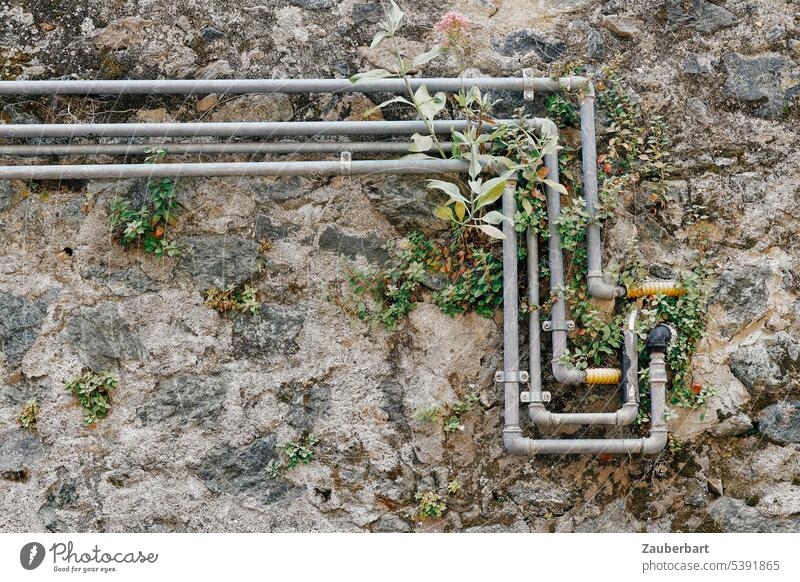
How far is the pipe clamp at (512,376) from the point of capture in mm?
3006

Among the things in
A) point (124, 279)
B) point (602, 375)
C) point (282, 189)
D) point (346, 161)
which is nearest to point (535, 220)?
point (602, 375)

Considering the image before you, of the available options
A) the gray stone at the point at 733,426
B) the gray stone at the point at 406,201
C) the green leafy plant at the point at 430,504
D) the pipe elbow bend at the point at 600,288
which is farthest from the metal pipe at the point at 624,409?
the gray stone at the point at 406,201

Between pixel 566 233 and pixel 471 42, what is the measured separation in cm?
85

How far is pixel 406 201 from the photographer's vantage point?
10.4 feet

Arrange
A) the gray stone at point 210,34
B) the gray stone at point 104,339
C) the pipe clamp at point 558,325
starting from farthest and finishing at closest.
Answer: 1. the gray stone at point 210,34
2. the gray stone at point 104,339
3. the pipe clamp at point 558,325

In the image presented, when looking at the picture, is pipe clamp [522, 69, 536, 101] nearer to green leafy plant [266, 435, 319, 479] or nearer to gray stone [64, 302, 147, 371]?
green leafy plant [266, 435, 319, 479]

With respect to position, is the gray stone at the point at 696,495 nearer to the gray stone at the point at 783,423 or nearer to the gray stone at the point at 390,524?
the gray stone at the point at 783,423

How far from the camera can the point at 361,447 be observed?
10.1 ft

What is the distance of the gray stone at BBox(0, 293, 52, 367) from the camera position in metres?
3.10

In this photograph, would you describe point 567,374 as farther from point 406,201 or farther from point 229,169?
point 229,169

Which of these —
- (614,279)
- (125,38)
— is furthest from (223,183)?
(614,279)

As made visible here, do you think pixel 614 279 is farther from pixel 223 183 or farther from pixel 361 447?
pixel 223 183

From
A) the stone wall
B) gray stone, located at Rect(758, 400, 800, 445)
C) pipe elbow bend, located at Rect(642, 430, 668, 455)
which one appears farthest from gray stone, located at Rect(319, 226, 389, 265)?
gray stone, located at Rect(758, 400, 800, 445)

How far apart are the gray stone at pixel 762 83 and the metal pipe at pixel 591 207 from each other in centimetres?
58
